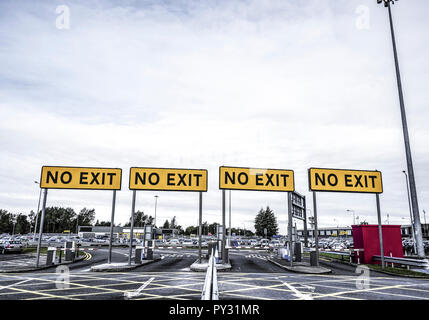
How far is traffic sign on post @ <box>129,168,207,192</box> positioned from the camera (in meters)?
16.5

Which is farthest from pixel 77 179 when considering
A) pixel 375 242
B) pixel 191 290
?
pixel 375 242

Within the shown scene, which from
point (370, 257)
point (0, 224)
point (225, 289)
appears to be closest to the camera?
point (225, 289)

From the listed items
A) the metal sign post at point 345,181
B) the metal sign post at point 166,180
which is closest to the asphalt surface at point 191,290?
the metal sign post at point 166,180

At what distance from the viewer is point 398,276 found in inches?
524

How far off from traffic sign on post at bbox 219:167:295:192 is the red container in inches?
247

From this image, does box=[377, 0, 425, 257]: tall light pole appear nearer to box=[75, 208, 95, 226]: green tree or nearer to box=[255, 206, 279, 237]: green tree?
box=[255, 206, 279, 237]: green tree

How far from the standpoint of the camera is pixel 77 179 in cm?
1633

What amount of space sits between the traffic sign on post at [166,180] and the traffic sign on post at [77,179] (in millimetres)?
1071

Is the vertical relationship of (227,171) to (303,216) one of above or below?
above

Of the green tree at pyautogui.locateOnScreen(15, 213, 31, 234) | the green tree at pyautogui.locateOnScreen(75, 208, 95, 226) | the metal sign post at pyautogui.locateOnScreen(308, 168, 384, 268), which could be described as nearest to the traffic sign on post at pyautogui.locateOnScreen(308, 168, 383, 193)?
the metal sign post at pyautogui.locateOnScreen(308, 168, 384, 268)

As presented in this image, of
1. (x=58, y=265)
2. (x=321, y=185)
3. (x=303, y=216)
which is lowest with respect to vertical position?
(x=58, y=265)
